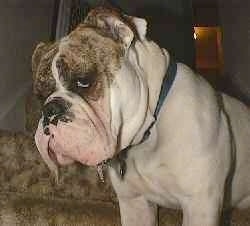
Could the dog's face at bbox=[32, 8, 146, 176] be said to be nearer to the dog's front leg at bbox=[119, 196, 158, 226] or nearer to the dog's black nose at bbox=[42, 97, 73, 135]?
the dog's black nose at bbox=[42, 97, 73, 135]

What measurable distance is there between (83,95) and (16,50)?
1.58 m

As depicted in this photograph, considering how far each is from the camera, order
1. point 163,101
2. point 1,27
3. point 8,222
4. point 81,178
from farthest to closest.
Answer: point 1,27 → point 81,178 → point 8,222 → point 163,101

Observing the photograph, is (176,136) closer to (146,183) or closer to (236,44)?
(146,183)

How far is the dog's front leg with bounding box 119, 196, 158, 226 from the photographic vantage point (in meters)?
1.66

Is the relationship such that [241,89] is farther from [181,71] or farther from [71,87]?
[71,87]

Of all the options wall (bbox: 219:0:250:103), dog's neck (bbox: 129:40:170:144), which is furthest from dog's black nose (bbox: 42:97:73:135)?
wall (bbox: 219:0:250:103)

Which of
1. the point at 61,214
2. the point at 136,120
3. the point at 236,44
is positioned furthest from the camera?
the point at 236,44

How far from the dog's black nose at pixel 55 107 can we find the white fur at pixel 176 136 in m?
0.12

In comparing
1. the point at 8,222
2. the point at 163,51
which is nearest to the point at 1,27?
the point at 8,222

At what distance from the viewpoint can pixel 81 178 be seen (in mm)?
A: 2086

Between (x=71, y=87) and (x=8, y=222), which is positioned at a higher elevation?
(x=71, y=87)

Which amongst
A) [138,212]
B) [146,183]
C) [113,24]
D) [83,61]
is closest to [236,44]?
[138,212]

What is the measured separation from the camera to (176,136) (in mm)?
1407

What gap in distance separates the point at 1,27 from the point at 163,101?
1366 millimetres
